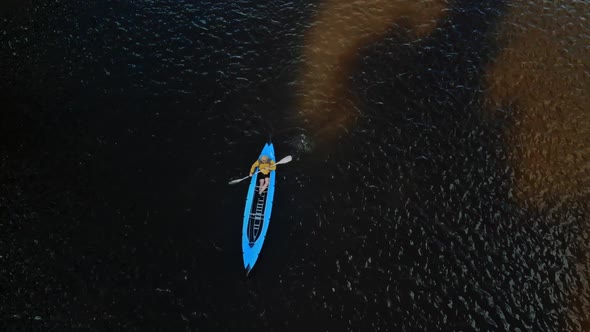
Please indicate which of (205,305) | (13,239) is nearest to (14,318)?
(13,239)

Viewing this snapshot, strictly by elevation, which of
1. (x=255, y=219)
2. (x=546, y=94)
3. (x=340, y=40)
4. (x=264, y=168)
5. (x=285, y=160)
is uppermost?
(x=340, y=40)

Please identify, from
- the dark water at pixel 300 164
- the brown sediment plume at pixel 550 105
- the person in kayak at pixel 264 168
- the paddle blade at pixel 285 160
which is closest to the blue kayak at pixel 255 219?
the person in kayak at pixel 264 168

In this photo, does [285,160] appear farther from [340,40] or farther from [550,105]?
[550,105]

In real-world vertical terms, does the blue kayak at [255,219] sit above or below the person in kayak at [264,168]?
below

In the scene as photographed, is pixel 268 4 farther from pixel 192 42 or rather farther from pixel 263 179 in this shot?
pixel 263 179

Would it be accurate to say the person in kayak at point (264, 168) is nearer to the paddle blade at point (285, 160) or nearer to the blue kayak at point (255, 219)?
the blue kayak at point (255, 219)

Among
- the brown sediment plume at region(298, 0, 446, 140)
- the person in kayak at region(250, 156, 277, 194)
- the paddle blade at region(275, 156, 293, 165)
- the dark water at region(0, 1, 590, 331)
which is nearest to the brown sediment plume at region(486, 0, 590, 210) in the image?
the dark water at region(0, 1, 590, 331)

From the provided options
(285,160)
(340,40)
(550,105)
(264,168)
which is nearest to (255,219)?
(264,168)

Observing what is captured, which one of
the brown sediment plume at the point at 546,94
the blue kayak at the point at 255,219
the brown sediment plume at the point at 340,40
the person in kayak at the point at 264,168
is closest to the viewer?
the blue kayak at the point at 255,219
